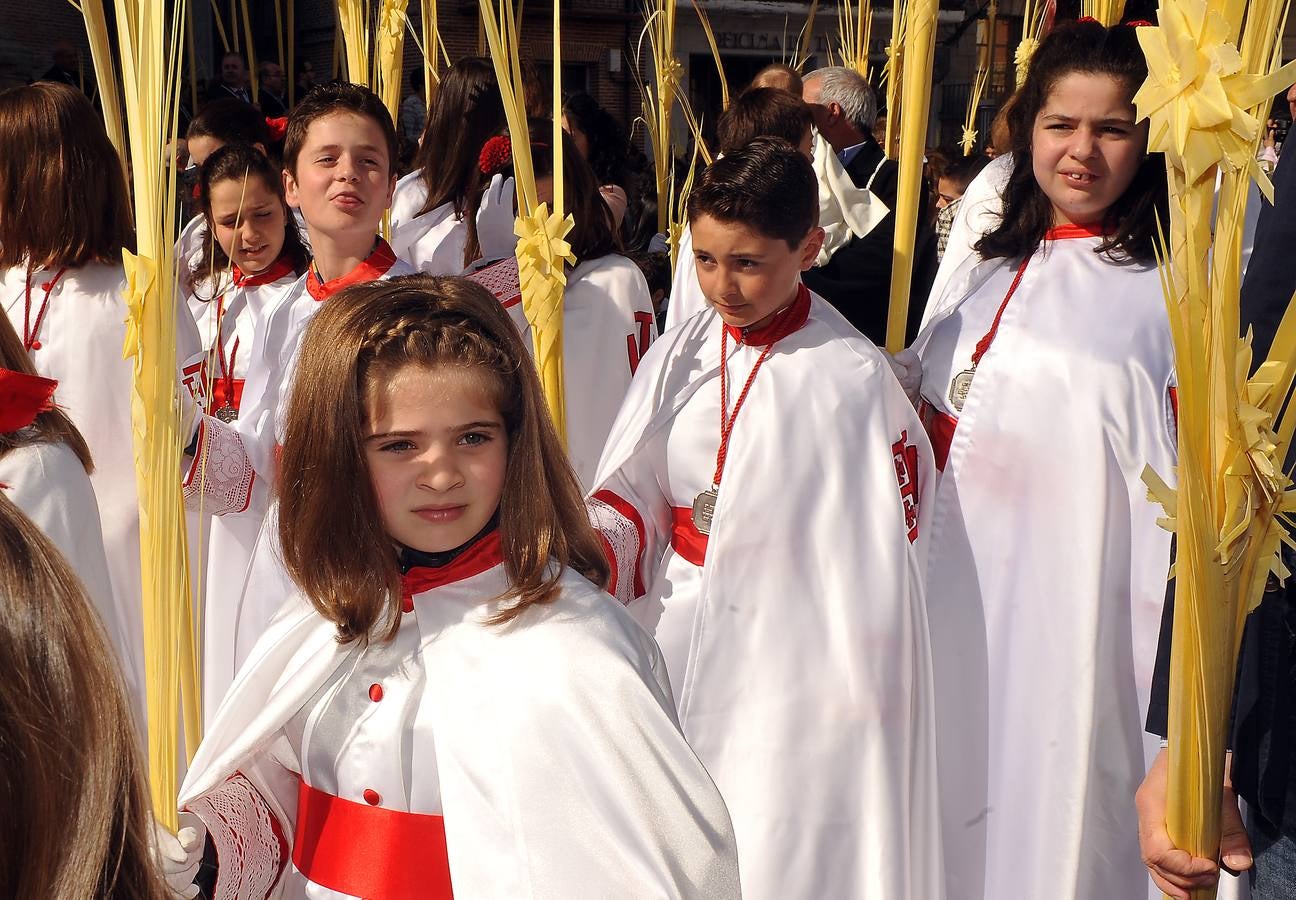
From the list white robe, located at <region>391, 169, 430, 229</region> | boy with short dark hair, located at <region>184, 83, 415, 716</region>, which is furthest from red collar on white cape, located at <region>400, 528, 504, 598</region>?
white robe, located at <region>391, 169, 430, 229</region>

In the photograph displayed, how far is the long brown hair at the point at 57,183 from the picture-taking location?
3406 mm

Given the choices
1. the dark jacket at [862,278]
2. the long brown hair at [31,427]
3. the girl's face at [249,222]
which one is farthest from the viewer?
the dark jacket at [862,278]

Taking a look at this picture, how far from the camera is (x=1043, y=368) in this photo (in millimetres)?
2848

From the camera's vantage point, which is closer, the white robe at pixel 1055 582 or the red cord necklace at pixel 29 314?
the white robe at pixel 1055 582

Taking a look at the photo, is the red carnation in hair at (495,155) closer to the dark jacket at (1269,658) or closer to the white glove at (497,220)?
the white glove at (497,220)

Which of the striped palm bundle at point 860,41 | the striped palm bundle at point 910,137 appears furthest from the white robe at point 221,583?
the striped palm bundle at point 860,41

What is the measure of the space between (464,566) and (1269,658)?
1.01 metres

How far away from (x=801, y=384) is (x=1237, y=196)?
1560 mm

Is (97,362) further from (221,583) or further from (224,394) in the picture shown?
(221,583)

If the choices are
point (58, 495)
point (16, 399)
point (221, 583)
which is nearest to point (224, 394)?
point (221, 583)

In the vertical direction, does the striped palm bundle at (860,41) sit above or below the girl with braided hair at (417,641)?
above

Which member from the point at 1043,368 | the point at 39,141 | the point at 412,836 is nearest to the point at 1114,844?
the point at 1043,368

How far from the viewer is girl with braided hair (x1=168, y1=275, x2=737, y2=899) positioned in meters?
1.79

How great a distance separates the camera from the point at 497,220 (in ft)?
13.8
